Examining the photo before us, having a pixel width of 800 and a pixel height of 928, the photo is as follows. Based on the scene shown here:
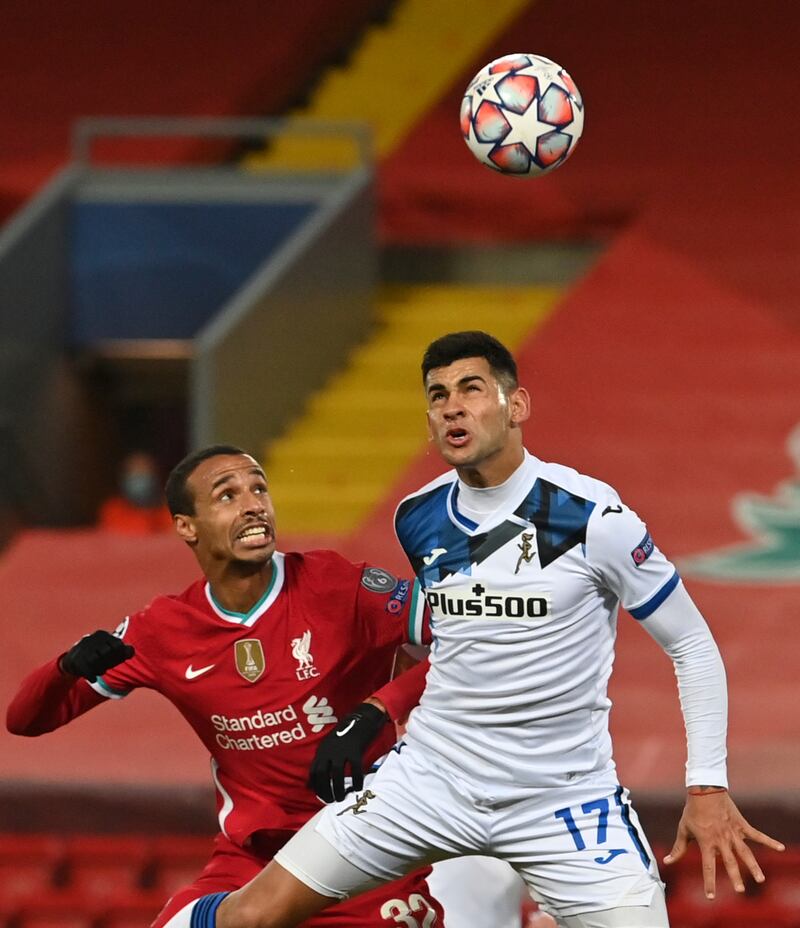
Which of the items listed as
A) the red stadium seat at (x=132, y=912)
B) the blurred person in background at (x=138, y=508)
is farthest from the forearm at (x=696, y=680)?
the blurred person in background at (x=138, y=508)

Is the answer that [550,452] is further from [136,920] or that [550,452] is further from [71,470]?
[136,920]

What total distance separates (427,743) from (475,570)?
426 mm

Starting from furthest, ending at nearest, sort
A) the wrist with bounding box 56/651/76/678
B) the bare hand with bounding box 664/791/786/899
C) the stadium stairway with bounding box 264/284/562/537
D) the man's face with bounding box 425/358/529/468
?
the stadium stairway with bounding box 264/284/562/537 < the wrist with bounding box 56/651/76/678 < the man's face with bounding box 425/358/529/468 < the bare hand with bounding box 664/791/786/899

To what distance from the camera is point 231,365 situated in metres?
10.2

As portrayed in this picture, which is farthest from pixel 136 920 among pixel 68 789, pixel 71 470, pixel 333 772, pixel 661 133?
pixel 661 133

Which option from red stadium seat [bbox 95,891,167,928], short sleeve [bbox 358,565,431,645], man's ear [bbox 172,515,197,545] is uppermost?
man's ear [bbox 172,515,197,545]

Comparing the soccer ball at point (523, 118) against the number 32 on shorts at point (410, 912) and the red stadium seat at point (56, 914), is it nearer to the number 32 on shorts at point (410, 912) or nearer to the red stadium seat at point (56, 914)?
the number 32 on shorts at point (410, 912)

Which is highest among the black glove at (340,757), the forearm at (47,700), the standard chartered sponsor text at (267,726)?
the forearm at (47,700)

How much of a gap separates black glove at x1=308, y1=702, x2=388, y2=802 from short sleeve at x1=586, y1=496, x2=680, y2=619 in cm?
70

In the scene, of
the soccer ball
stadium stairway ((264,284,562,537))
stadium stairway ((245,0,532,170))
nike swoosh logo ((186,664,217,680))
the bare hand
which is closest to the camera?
the bare hand

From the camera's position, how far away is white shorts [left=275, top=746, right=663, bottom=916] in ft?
12.8

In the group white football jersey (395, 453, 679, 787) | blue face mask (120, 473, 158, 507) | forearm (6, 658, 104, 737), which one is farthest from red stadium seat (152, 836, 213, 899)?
blue face mask (120, 473, 158, 507)

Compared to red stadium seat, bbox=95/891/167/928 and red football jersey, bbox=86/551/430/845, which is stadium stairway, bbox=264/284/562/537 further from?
red football jersey, bbox=86/551/430/845

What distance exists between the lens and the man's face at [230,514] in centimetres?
436
